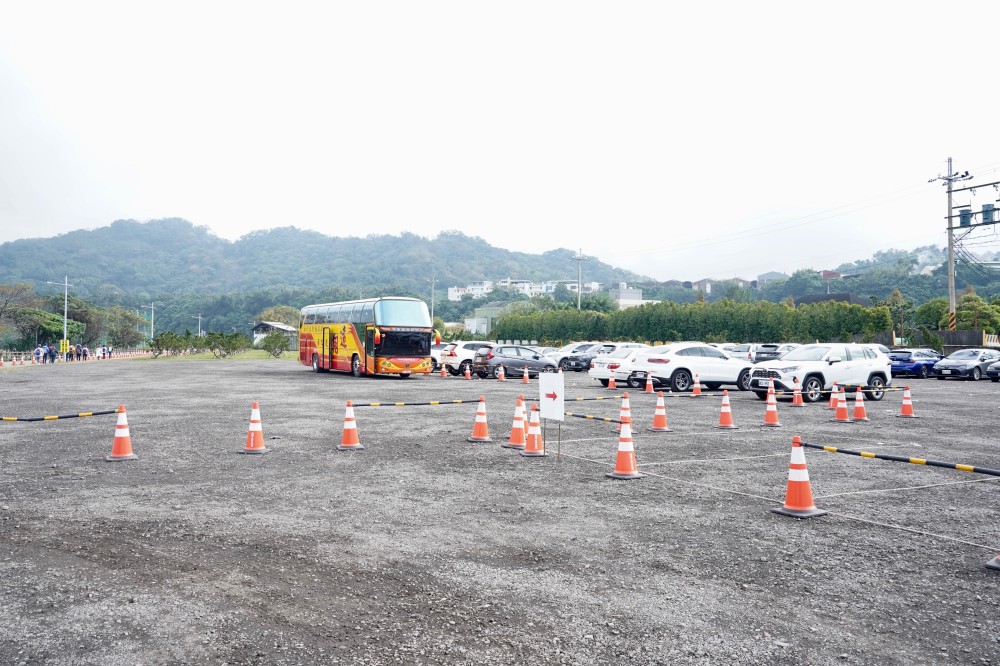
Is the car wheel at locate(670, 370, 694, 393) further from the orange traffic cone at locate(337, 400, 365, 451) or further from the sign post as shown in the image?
the orange traffic cone at locate(337, 400, 365, 451)

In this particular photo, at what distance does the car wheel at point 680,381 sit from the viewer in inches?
1022

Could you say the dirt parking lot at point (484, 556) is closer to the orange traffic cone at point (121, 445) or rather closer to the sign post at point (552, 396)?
the orange traffic cone at point (121, 445)

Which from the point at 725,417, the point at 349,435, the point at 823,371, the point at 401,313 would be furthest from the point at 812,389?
the point at 401,313

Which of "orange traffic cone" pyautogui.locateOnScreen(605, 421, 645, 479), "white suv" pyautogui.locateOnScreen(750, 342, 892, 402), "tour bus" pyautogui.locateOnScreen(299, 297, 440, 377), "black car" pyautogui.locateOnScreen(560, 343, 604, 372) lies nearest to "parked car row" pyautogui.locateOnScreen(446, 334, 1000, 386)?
"white suv" pyautogui.locateOnScreen(750, 342, 892, 402)

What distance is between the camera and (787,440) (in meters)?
13.6

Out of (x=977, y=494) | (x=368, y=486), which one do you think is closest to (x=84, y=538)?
(x=368, y=486)

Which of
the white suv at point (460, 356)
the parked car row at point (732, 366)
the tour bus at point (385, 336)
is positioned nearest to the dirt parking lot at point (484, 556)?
the parked car row at point (732, 366)

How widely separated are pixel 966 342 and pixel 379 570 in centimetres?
5490

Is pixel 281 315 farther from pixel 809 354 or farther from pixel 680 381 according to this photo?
pixel 809 354

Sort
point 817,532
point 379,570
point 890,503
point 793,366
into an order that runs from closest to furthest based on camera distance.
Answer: point 379,570 → point 817,532 → point 890,503 → point 793,366

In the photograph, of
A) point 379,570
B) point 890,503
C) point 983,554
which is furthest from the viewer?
point 890,503

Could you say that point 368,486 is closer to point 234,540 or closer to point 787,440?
point 234,540

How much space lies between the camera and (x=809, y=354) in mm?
22672

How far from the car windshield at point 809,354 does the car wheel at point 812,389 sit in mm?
664
